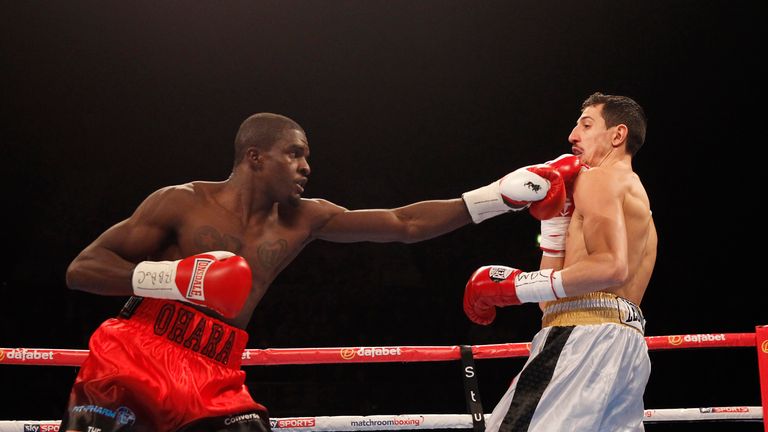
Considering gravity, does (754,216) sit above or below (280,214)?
below

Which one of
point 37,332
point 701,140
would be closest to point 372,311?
point 37,332

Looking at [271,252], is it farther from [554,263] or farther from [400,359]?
[400,359]

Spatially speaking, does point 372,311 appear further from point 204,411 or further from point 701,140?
point 204,411

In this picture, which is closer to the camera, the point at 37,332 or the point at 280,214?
the point at 280,214

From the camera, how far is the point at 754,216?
8102 mm

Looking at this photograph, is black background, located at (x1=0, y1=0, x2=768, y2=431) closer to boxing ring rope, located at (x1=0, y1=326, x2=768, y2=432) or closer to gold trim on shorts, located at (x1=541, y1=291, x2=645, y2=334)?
boxing ring rope, located at (x1=0, y1=326, x2=768, y2=432)

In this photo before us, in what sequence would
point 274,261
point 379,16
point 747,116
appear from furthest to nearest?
1. point 747,116
2. point 379,16
3. point 274,261

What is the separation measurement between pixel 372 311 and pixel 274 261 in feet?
18.9

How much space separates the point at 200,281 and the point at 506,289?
800mm

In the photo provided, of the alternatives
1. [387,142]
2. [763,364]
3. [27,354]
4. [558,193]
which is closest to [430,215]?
[558,193]

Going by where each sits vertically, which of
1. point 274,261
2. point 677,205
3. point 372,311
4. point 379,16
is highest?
point 379,16

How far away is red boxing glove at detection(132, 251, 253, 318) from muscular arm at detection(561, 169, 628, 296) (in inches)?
31.7

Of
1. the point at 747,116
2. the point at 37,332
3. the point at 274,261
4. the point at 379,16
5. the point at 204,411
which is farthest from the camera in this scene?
the point at 747,116

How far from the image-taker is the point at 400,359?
9.75ft
